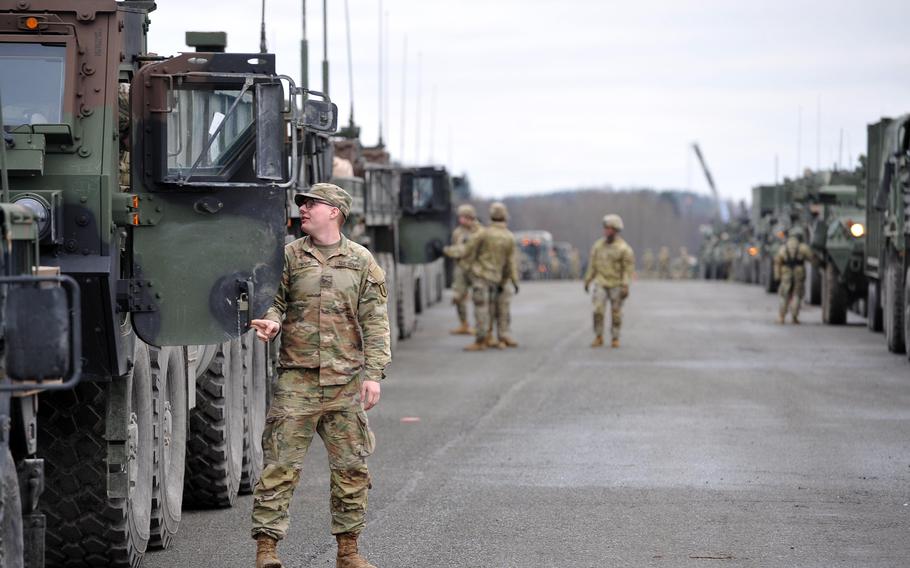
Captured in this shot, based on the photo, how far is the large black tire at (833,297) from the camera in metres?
28.0

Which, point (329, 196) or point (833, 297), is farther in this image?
point (833, 297)

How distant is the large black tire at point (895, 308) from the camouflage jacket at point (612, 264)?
3513mm

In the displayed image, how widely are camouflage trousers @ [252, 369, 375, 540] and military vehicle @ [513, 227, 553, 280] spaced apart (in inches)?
2163

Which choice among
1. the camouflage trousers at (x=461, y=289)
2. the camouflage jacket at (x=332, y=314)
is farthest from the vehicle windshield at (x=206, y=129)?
the camouflage trousers at (x=461, y=289)

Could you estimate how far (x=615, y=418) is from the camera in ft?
50.3

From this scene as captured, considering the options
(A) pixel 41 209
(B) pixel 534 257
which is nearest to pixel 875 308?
(A) pixel 41 209

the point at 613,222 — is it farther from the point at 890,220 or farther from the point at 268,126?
the point at 268,126

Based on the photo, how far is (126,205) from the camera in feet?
25.1

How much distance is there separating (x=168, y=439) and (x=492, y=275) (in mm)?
15164

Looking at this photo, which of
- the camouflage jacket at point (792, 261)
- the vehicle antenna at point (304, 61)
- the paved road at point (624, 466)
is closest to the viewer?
the paved road at point (624, 466)

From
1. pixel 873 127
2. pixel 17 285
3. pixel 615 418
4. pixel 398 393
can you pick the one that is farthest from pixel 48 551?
pixel 873 127

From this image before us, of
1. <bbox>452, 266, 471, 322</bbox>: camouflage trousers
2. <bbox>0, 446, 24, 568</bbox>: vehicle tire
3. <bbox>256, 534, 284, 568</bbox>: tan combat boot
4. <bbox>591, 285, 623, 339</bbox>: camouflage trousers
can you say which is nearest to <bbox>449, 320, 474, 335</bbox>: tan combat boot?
<bbox>452, 266, 471, 322</bbox>: camouflage trousers

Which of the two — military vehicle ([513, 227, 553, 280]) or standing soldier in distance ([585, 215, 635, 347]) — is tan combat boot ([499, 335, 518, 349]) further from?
military vehicle ([513, 227, 553, 280])

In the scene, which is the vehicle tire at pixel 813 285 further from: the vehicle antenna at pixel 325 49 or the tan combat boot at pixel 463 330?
the vehicle antenna at pixel 325 49
